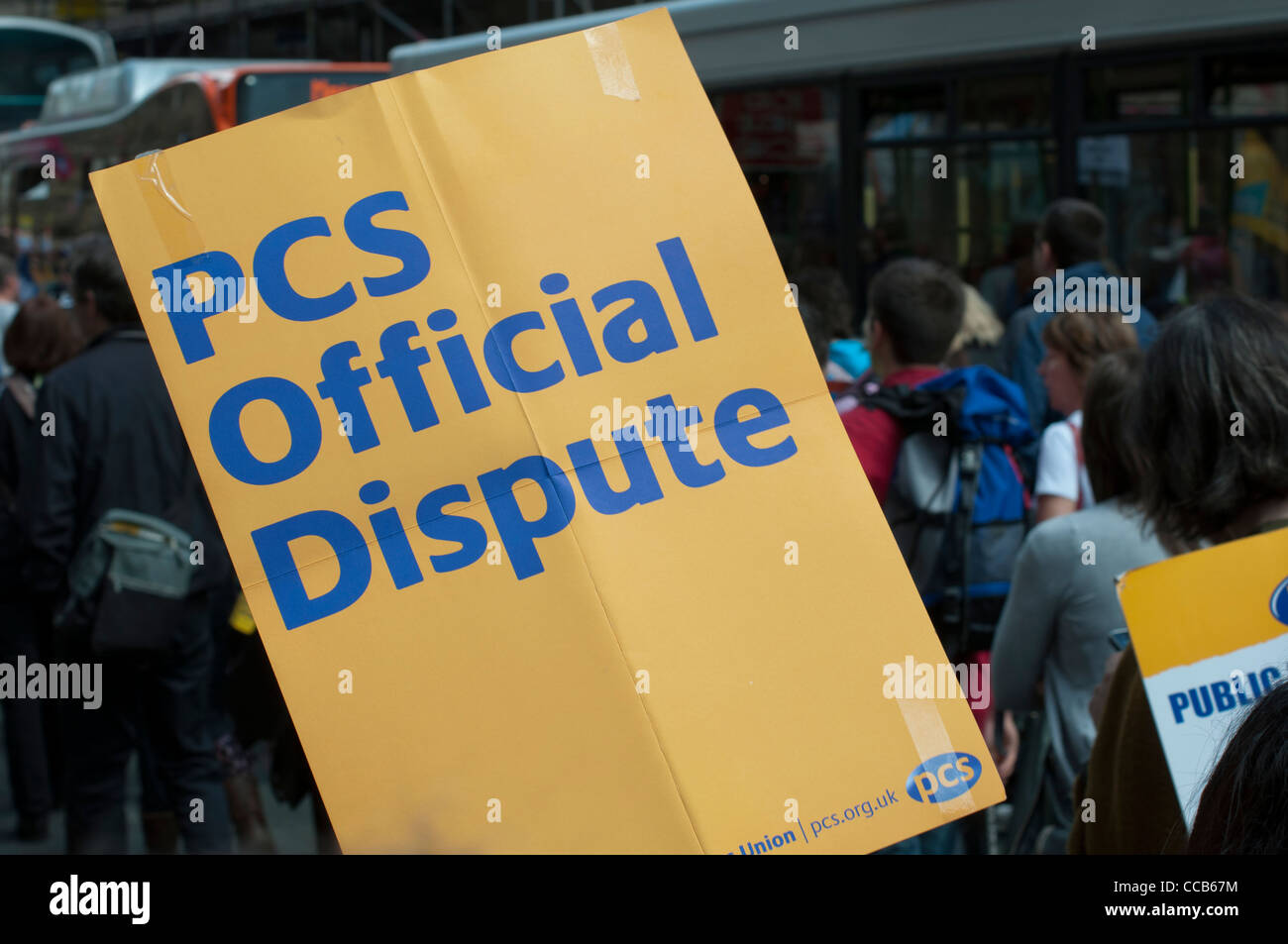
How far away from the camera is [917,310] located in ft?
13.1

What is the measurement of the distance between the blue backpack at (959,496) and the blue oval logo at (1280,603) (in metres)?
2.10

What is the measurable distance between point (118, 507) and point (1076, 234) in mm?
3452

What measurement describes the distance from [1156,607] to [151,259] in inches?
46.6

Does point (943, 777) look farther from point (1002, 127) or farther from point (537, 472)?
point (1002, 127)

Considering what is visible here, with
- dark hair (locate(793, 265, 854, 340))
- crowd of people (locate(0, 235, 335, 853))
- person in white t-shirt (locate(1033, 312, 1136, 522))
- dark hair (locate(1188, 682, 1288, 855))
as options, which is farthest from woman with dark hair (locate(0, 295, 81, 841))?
dark hair (locate(1188, 682, 1288, 855))

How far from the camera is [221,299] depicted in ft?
4.82

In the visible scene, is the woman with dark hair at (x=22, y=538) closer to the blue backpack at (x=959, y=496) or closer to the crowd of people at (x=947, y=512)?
the crowd of people at (x=947, y=512)

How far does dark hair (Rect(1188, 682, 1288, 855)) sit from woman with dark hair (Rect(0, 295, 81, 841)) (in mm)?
4408

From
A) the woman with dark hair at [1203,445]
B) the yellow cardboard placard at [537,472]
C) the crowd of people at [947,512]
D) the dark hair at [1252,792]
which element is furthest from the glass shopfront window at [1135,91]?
the dark hair at [1252,792]

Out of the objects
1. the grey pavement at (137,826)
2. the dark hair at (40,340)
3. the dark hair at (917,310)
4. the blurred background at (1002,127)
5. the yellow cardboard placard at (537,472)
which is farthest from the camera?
the blurred background at (1002,127)

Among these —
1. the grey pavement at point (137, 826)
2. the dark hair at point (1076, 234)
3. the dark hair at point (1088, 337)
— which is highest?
the dark hair at point (1076, 234)

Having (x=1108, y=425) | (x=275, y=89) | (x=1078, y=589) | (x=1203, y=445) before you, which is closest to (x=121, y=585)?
(x=1078, y=589)

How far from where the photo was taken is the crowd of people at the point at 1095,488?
1828mm
